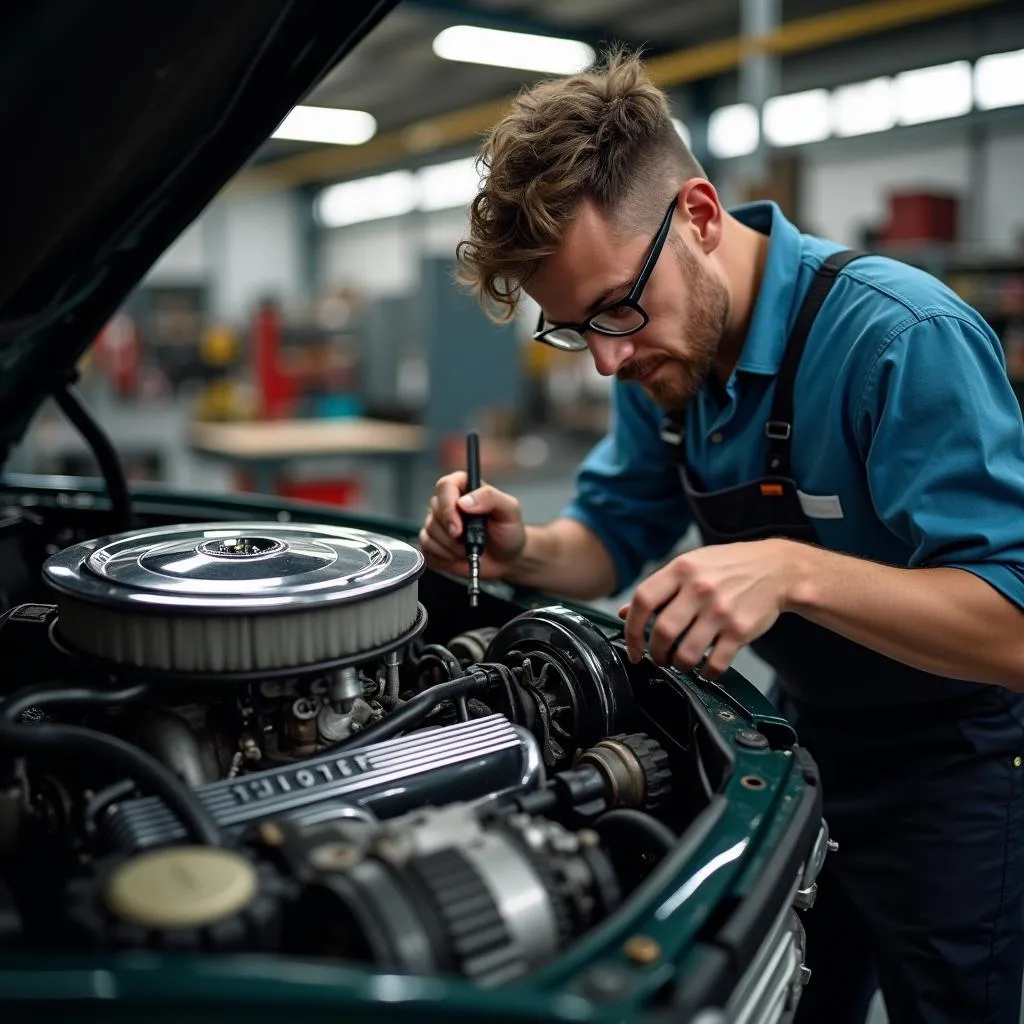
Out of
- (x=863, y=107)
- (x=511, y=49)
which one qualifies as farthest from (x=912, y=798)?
(x=863, y=107)

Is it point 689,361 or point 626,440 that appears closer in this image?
point 689,361

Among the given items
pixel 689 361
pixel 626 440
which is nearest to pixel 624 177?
pixel 689 361

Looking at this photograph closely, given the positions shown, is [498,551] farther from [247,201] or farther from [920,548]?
[247,201]

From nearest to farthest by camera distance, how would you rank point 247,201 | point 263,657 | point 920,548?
point 263,657 → point 920,548 → point 247,201

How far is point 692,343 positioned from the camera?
1352 mm

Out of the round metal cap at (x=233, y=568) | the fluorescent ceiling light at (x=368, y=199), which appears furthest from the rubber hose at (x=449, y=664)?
the fluorescent ceiling light at (x=368, y=199)

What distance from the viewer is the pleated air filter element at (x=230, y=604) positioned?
890 mm

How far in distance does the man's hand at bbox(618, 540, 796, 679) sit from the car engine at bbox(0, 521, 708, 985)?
92 millimetres

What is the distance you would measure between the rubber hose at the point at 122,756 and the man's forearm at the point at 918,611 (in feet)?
2.02

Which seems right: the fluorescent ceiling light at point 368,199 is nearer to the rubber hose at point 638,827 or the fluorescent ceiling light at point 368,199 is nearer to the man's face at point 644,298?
the man's face at point 644,298

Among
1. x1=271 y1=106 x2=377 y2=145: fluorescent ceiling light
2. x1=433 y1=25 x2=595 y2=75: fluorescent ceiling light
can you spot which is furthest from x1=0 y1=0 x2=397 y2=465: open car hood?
x1=271 y1=106 x2=377 y2=145: fluorescent ceiling light

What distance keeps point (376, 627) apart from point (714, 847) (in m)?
0.38

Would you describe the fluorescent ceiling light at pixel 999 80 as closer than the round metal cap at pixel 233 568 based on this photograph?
No

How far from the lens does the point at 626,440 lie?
171cm
